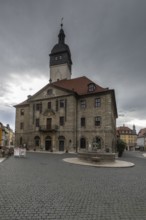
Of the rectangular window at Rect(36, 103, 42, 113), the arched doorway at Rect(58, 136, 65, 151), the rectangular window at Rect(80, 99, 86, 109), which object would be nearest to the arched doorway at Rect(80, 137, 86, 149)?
the arched doorway at Rect(58, 136, 65, 151)

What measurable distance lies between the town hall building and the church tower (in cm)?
665

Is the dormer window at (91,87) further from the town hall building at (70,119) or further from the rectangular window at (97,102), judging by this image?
the rectangular window at (97,102)

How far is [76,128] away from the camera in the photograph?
37156 millimetres

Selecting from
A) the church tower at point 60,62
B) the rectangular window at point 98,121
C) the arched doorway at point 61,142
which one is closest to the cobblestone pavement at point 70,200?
the rectangular window at point 98,121

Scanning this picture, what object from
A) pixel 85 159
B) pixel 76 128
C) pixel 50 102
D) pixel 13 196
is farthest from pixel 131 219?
pixel 50 102

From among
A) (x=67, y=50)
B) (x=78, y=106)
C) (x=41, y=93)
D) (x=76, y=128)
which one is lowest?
(x=76, y=128)

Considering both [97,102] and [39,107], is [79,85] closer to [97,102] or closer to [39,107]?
[97,102]

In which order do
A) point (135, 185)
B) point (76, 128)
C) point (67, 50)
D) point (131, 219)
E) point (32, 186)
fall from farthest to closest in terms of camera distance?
1. point (67, 50)
2. point (76, 128)
3. point (135, 185)
4. point (32, 186)
5. point (131, 219)

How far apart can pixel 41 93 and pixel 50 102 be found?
335 centimetres

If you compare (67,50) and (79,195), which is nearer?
(79,195)

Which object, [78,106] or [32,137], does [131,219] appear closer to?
[78,106]

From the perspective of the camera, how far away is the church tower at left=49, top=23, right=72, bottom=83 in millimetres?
48594

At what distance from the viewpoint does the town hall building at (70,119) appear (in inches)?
1367

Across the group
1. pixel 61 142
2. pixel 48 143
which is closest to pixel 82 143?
pixel 61 142
